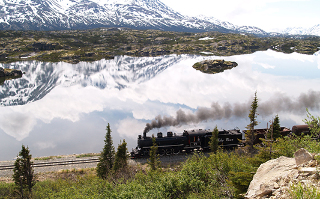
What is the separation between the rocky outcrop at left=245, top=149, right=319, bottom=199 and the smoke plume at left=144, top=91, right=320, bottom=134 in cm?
2813

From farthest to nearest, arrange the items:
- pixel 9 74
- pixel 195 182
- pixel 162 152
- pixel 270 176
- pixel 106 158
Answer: pixel 9 74 → pixel 162 152 → pixel 106 158 → pixel 195 182 → pixel 270 176

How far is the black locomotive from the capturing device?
121 feet

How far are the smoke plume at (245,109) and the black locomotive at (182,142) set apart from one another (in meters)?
4.32

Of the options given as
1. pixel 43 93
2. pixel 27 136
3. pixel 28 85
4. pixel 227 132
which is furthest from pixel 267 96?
pixel 28 85

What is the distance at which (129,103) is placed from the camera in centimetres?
7075

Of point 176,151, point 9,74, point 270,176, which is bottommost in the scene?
point 176,151

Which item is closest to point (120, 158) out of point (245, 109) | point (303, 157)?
point (303, 157)

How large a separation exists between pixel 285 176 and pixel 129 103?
62467mm

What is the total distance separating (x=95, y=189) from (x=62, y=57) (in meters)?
182

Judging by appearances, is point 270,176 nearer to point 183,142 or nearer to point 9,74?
point 183,142

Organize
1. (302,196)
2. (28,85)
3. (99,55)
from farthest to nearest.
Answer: (99,55) → (28,85) → (302,196)

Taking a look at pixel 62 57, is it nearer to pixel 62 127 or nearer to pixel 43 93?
pixel 43 93

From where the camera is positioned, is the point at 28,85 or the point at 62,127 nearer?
the point at 62,127

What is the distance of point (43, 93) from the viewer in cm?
8631
